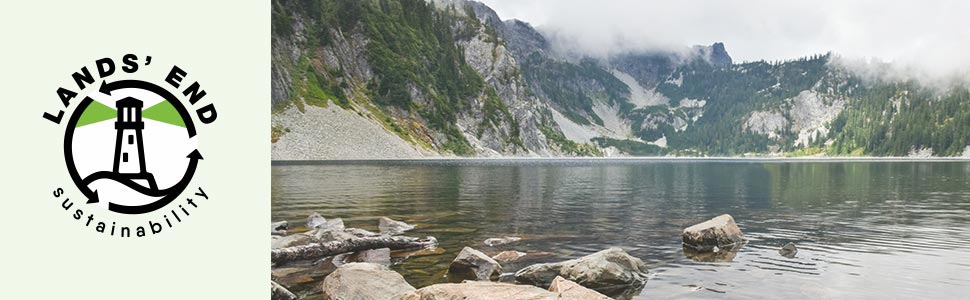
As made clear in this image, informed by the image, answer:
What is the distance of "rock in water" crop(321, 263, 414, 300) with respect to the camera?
15.6m

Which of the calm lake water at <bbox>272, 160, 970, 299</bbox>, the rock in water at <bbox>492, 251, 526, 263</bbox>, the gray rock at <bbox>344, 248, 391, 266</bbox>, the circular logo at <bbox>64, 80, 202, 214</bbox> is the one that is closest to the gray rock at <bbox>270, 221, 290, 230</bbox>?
the calm lake water at <bbox>272, 160, 970, 299</bbox>

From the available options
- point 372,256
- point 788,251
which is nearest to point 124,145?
point 372,256

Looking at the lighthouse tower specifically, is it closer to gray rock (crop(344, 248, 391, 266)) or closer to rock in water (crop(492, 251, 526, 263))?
gray rock (crop(344, 248, 391, 266))

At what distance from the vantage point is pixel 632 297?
700 inches

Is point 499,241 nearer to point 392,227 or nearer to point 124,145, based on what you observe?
point 392,227

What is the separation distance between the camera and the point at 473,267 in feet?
66.1

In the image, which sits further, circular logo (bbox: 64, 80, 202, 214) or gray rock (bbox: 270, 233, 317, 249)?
gray rock (bbox: 270, 233, 317, 249)

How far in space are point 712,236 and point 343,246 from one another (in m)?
16.0

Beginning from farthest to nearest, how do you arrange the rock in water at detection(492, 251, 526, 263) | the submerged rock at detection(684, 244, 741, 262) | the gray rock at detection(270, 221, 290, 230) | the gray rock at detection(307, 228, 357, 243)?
the gray rock at detection(270, 221, 290, 230)
the gray rock at detection(307, 228, 357, 243)
the submerged rock at detection(684, 244, 741, 262)
the rock in water at detection(492, 251, 526, 263)

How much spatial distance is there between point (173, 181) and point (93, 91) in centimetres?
99

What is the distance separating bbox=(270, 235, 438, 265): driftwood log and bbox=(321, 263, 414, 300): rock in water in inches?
205

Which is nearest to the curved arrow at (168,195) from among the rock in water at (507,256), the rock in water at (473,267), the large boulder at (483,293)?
the large boulder at (483,293)

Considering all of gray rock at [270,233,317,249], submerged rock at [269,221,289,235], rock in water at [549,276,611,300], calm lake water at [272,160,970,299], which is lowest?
calm lake water at [272,160,970,299]

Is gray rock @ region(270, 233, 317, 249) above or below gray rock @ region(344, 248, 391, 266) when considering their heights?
above
